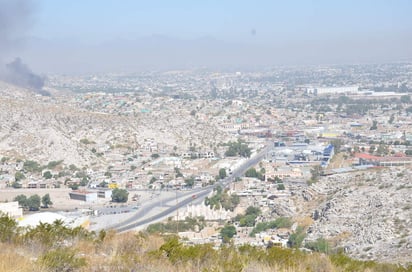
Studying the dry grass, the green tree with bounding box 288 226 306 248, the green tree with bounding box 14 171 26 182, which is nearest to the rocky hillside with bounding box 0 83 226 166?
the green tree with bounding box 14 171 26 182

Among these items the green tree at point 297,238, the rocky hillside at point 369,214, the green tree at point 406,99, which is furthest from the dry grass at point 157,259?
the green tree at point 406,99

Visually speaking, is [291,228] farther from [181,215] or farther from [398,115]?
[398,115]

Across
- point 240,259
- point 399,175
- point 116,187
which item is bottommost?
point 116,187

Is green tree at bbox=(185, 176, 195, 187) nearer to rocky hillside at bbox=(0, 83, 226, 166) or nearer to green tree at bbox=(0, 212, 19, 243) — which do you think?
rocky hillside at bbox=(0, 83, 226, 166)

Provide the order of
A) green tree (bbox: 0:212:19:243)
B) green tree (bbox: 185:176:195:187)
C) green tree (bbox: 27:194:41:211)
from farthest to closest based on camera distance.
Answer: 1. green tree (bbox: 185:176:195:187)
2. green tree (bbox: 27:194:41:211)
3. green tree (bbox: 0:212:19:243)

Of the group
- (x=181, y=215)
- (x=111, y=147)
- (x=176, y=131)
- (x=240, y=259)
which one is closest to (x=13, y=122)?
(x=111, y=147)

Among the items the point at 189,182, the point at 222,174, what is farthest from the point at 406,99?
the point at 189,182

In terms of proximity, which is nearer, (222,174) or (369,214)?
(369,214)

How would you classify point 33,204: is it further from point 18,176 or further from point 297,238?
point 297,238
